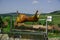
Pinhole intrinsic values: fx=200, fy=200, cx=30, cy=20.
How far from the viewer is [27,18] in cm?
459

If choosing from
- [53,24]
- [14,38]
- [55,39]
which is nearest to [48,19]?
[53,24]

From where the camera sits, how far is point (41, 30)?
454 centimetres

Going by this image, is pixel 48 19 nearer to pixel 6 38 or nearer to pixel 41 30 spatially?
pixel 41 30

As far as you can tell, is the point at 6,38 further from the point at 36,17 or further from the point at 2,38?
the point at 36,17

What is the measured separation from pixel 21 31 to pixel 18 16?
36 cm

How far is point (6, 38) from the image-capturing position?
14.4 ft

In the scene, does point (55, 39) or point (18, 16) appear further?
point (18, 16)

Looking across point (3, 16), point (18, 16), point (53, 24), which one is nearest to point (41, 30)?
point (53, 24)

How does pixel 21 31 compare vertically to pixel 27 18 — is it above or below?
below

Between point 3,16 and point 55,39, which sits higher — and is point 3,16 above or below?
above

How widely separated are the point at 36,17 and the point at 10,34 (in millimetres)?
699

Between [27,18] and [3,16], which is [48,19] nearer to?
[27,18]

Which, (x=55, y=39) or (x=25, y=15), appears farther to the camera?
(x=25, y=15)

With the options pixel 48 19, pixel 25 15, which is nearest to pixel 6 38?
pixel 25 15
